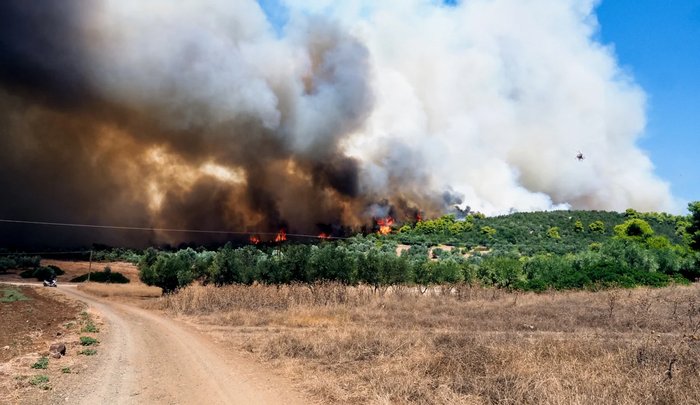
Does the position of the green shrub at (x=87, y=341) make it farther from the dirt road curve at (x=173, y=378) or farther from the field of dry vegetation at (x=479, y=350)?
the field of dry vegetation at (x=479, y=350)

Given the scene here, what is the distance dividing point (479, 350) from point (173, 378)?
10295 millimetres

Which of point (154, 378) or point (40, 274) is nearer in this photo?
point (154, 378)

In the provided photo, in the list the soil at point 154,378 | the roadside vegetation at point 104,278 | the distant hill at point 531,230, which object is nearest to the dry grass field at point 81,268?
the roadside vegetation at point 104,278

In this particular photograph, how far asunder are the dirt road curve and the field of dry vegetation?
4.08 ft

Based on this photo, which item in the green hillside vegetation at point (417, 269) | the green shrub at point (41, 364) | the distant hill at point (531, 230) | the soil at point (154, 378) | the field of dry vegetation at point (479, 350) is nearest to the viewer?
the field of dry vegetation at point (479, 350)

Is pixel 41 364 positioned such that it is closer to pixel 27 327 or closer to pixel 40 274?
pixel 27 327

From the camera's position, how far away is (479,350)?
14.1 metres

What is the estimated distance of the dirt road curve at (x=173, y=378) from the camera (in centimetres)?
1105

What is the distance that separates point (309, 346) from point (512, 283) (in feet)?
133

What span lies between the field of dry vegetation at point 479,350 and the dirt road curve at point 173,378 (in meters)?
1.24

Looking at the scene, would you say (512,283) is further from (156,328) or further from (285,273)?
(156,328)

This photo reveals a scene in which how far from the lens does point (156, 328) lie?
24.6 metres

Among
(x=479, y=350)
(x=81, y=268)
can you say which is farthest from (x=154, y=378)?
(x=81, y=268)

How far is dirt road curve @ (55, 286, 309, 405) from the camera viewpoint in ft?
36.2
